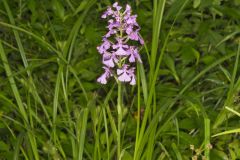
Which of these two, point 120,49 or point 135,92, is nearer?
point 120,49

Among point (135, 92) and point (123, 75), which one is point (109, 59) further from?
point (135, 92)

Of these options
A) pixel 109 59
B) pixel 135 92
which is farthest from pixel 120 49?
pixel 135 92

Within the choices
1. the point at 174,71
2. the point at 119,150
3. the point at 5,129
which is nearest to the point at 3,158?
the point at 5,129

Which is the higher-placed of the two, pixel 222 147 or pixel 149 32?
pixel 149 32

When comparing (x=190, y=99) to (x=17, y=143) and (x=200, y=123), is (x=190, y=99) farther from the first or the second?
(x=17, y=143)

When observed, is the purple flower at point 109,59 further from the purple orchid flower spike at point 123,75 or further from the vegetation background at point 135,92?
the vegetation background at point 135,92

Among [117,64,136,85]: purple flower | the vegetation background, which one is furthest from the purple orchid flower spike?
the vegetation background

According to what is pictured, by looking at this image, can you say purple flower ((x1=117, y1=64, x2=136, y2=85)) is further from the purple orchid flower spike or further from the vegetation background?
the vegetation background

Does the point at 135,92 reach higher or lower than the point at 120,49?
higher
